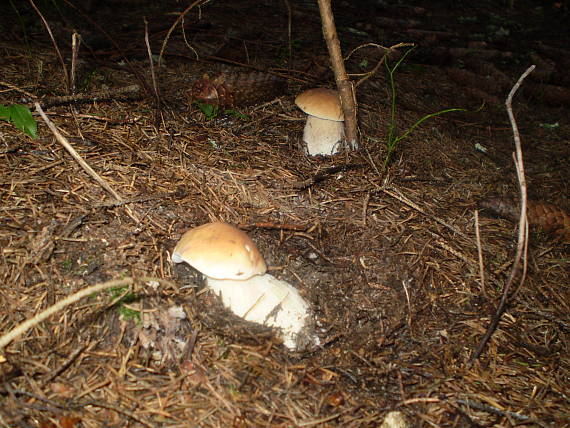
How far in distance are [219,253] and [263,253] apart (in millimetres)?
608

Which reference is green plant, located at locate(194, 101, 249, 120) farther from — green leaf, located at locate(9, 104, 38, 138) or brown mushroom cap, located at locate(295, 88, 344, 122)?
green leaf, located at locate(9, 104, 38, 138)

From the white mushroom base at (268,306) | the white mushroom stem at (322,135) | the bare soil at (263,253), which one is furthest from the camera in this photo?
the white mushroom stem at (322,135)

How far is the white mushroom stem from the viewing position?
10.4 feet

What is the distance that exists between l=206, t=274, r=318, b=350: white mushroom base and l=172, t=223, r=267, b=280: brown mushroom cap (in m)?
0.19

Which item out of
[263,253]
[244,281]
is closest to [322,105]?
[263,253]

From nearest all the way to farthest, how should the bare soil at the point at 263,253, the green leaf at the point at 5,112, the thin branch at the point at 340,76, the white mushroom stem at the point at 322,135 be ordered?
the bare soil at the point at 263,253 → the green leaf at the point at 5,112 → the thin branch at the point at 340,76 → the white mushroom stem at the point at 322,135

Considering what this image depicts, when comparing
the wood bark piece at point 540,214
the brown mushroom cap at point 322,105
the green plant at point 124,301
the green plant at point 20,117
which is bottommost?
the wood bark piece at point 540,214

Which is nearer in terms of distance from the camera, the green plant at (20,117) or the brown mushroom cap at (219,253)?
the brown mushroom cap at (219,253)

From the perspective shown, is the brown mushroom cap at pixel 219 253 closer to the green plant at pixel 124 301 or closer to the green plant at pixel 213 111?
the green plant at pixel 124 301

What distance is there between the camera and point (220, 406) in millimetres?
1628

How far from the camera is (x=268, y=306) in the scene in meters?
2.00

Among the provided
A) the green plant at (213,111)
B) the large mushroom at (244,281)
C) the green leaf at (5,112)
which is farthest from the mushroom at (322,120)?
the green leaf at (5,112)

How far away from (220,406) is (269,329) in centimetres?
44

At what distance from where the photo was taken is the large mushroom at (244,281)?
1.73 metres
